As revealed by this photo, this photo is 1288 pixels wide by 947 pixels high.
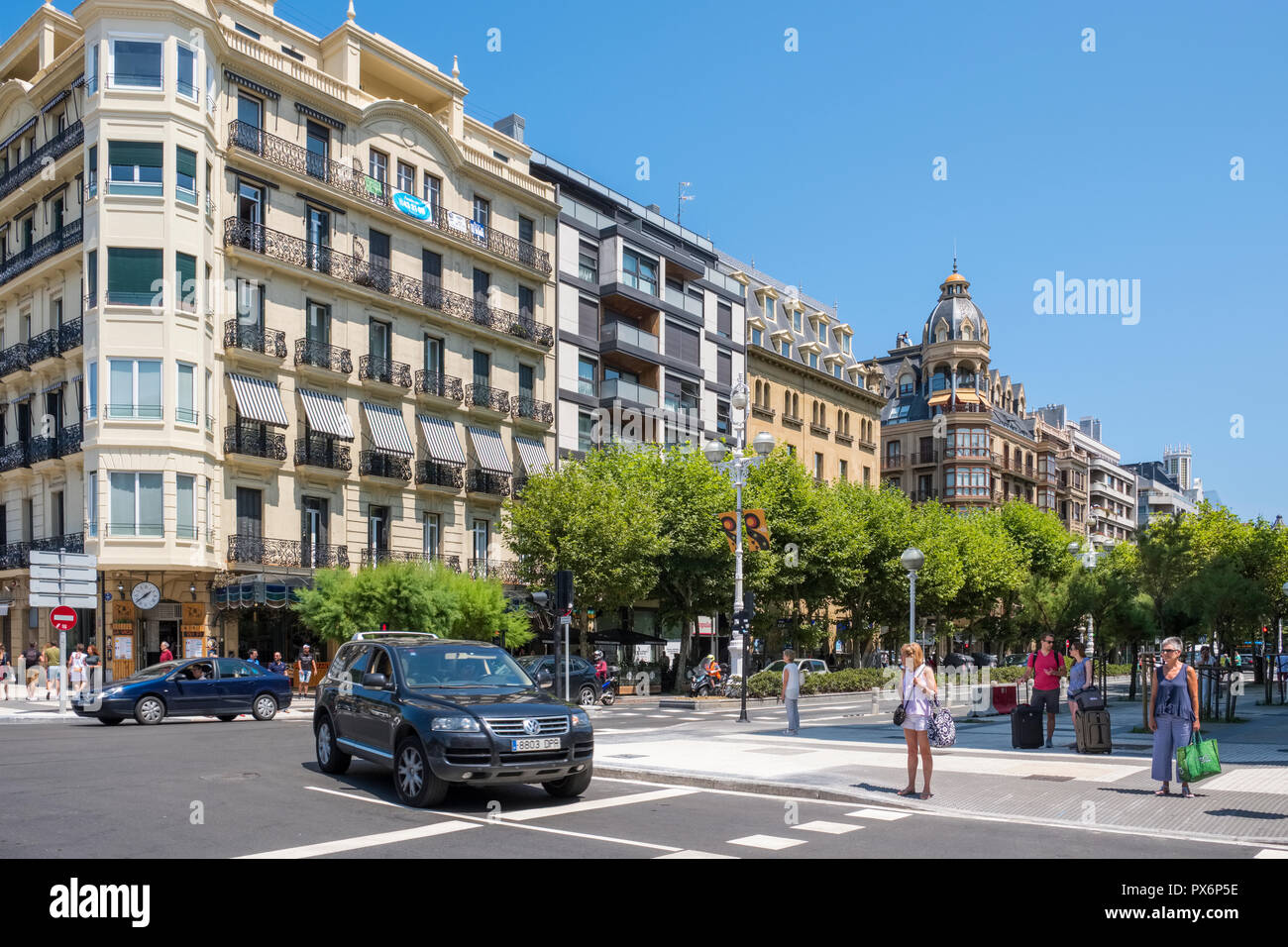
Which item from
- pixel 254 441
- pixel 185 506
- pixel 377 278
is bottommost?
pixel 185 506

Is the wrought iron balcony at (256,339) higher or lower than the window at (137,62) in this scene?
lower

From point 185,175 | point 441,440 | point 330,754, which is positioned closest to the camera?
point 330,754

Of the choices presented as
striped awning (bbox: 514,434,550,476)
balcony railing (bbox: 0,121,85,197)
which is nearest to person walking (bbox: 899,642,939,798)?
balcony railing (bbox: 0,121,85,197)

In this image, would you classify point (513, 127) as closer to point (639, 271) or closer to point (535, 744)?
point (639, 271)

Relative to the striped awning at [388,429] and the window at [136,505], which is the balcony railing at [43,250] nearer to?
the window at [136,505]

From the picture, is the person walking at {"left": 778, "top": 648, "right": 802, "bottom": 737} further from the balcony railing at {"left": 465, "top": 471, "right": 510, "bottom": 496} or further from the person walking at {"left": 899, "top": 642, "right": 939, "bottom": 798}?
the balcony railing at {"left": 465, "top": 471, "right": 510, "bottom": 496}

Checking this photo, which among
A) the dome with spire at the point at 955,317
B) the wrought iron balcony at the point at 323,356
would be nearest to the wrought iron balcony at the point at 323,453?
the wrought iron balcony at the point at 323,356

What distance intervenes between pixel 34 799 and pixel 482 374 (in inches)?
1329

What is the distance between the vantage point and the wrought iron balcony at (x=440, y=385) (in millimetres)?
41156

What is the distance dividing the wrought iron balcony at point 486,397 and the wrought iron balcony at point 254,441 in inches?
333

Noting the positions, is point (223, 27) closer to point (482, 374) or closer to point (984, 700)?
point (482, 374)

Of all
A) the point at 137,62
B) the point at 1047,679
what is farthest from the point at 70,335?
the point at 1047,679

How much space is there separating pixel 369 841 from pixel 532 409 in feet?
121

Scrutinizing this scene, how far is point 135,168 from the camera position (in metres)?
33.1
